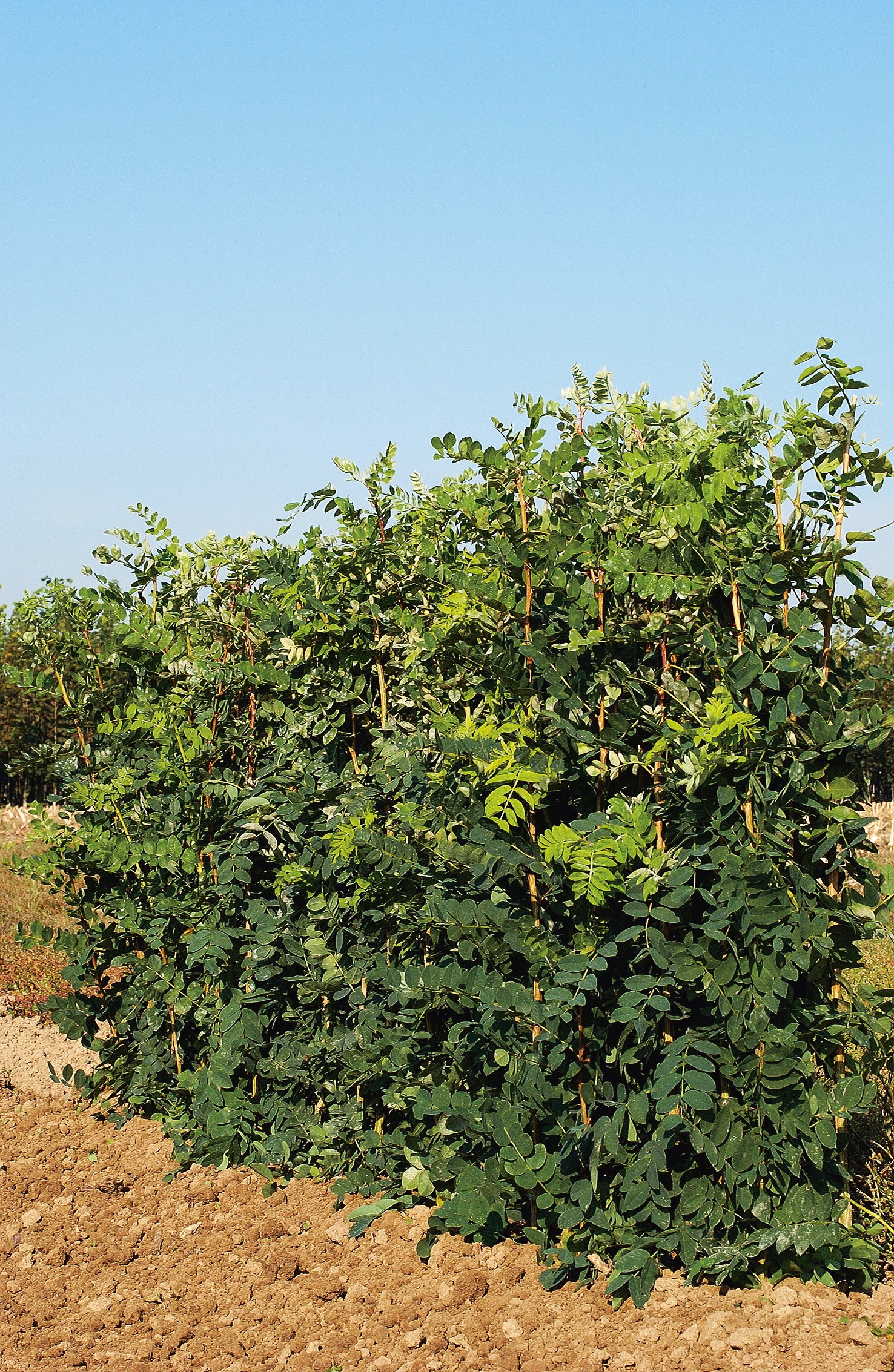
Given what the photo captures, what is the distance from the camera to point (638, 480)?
3.31m

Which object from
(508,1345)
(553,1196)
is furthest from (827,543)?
(508,1345)

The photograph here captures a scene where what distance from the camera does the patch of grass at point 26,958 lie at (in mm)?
7426

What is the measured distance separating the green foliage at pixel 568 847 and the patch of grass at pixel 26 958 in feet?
5.93

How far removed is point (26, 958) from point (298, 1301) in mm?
5417

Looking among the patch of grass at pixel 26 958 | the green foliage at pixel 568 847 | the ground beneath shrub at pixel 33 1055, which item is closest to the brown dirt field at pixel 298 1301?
the green foliage at pixel 568 847

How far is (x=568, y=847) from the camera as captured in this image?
3166 mm

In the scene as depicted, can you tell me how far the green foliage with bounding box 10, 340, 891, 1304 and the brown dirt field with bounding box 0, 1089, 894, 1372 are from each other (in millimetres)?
119

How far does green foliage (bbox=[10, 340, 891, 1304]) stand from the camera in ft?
10.00

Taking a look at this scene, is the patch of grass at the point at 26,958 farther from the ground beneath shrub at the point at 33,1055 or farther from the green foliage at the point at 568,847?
the green foliage at the point at 568,847

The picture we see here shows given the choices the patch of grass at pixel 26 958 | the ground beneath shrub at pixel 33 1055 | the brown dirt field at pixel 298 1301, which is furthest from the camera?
the patch of grass at pixel 26 958

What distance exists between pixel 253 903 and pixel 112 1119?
1.80m

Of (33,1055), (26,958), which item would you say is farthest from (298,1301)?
(26,958)

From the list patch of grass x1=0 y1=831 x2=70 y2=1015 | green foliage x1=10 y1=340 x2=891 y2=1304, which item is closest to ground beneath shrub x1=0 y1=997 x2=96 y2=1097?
patch of grass x1=0 y1=831 x2=70 y2=1015

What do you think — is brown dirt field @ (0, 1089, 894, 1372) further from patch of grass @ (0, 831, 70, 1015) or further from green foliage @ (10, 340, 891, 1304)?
patch of grass @ (0, 831, 70, 1015)
